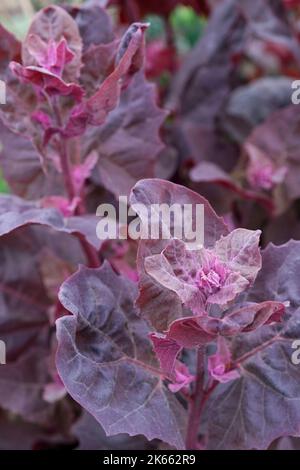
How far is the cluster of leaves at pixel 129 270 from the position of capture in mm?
578

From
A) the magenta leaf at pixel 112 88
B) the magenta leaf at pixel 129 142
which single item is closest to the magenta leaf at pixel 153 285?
the magenta leaf at pixel 112 88

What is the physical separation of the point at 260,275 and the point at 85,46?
1.12ft

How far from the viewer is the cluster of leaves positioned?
1.90 ft

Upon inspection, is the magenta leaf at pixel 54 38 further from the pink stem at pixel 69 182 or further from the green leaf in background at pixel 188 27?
the green leaf in background at pixel 188 27

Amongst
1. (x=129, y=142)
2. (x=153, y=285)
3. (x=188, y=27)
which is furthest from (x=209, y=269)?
(x=188, y=27)

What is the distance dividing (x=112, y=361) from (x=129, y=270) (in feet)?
0.65

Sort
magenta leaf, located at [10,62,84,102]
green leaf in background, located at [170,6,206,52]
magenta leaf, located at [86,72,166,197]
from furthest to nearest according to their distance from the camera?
green leaf in background, located at [170,6,206,52]
magenta leaf, located at [86,72,166,197]
magenta leaf, located at [10,62,84,102]

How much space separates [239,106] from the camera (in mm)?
1199

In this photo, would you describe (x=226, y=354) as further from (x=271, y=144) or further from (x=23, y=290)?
(x=271, y=144)

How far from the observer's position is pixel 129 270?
813 mm

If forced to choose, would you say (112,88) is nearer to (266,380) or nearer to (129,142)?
(129,142)

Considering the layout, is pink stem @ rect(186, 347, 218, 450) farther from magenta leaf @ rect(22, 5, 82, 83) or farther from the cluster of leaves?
magenta leaf @ rect(22, 5, 82, 83)

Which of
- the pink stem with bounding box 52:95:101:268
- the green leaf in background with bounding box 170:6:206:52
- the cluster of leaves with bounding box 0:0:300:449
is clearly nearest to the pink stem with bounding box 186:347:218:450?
the cluster of leaves with bounding box 0:0:300:449

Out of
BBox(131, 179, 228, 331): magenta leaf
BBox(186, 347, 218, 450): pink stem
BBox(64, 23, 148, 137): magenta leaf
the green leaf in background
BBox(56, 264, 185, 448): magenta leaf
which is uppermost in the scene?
BBox(64, 23, 148, 137): magenta leaf
